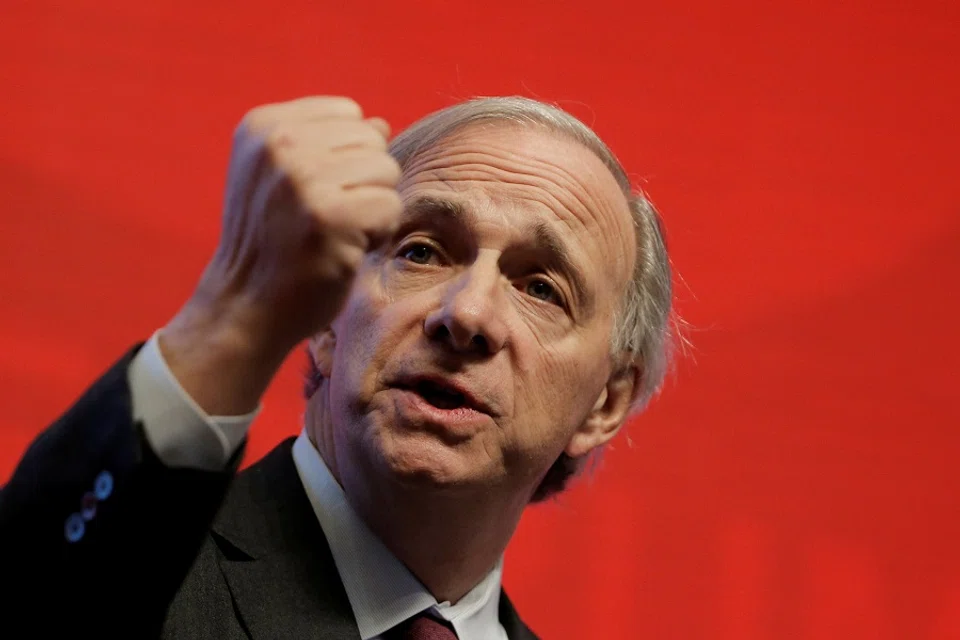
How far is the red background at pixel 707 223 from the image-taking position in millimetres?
2311

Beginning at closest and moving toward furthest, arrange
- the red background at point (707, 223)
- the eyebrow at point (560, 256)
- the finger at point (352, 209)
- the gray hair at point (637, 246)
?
1. the finger at point (352, 209)
2. the eyebrow at point (560, 256)
3. the gray hair at point (637, 246)
4. the red background at point (707, 223)

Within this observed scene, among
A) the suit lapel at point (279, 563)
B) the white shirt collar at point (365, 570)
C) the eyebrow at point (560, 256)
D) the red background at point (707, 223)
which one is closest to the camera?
the suit lapel at point (279, 563)

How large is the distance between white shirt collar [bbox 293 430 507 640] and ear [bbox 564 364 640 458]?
1.15 ft

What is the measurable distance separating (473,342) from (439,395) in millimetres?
92

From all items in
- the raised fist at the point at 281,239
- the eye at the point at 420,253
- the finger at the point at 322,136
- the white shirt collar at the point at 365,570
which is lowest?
the white shirt collar at the point at 365,570

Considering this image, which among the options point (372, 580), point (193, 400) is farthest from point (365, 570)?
point (193, 400)

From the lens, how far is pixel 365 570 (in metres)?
1.78

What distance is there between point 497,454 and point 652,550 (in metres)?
1.05

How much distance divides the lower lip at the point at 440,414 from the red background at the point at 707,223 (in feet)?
2.39

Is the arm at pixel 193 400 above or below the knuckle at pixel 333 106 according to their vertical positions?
below

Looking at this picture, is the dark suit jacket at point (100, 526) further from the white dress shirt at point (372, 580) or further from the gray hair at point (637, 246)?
the gray hair at point (637, 246)

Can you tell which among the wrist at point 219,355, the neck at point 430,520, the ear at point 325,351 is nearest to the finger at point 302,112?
the wrist at point 219,355

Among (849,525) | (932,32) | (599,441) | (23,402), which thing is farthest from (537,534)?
(932,32)

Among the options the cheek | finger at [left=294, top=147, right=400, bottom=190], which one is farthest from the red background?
finger at [left=294, top=147, right=400, bottom=190]
